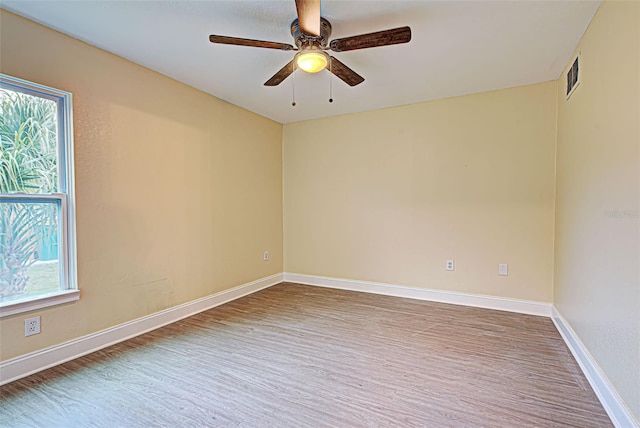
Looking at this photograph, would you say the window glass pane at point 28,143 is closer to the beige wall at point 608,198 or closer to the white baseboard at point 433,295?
the white baseboard at point 433,295

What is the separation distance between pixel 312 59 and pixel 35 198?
2.12 meters

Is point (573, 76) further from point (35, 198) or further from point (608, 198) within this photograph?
point (35, 198)

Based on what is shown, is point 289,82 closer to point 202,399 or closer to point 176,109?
point 176,109

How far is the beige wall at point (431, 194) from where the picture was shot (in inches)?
124

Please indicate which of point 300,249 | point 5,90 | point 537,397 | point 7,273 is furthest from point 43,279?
point 537,397

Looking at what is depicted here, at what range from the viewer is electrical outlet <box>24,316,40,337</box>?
6.65ft

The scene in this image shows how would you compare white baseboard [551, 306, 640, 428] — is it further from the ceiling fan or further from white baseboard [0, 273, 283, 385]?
white baseboard [0, 273, 283, 385]

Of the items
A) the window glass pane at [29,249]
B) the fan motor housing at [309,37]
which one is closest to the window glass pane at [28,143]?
the window glass pane at [29,249]

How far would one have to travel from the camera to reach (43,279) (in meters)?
2.16

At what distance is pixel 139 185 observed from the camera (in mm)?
2695

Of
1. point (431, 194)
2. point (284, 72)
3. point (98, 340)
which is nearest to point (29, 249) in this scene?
point (98, 340)

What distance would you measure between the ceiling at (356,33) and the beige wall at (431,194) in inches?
16.7

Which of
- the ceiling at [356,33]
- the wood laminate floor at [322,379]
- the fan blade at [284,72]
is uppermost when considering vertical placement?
the ceiling at [356,33]

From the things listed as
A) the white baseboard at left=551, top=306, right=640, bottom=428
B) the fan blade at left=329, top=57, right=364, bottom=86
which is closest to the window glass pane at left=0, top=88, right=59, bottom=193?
the fan blade at left=329, top=57, right=364, bottom=86
